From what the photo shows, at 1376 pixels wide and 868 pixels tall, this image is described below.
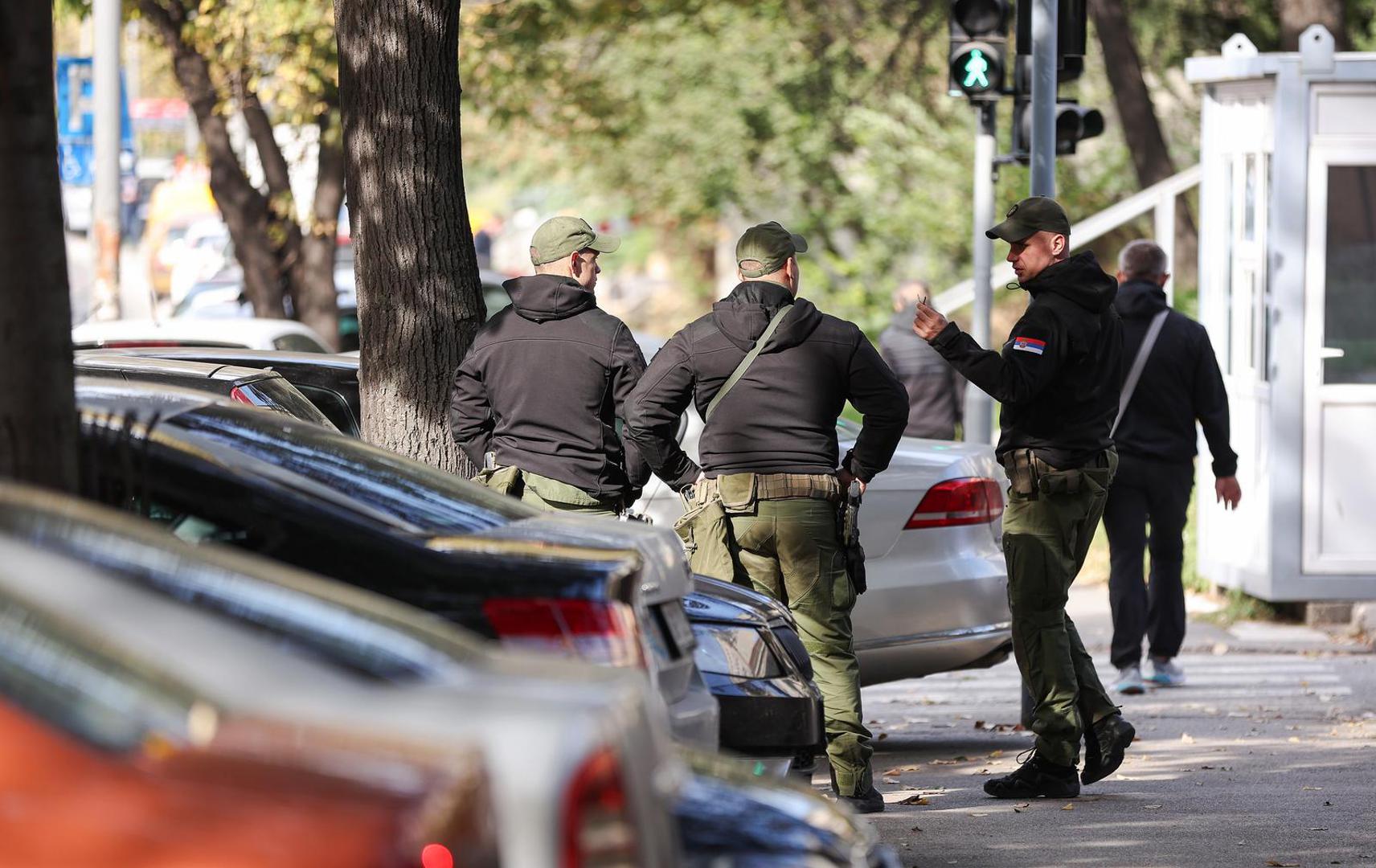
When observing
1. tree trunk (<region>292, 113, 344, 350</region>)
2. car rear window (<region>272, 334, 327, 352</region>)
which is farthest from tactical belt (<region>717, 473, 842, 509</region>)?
tree trunk (<region>292, 113, 344, 350</region>)

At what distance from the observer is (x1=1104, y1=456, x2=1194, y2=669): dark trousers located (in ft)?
31.5

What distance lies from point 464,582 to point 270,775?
177 centimetres

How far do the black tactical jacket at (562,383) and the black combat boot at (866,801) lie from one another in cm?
135

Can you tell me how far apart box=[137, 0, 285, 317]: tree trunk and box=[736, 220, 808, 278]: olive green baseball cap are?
10683 millimetres

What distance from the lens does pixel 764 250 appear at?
268 inches

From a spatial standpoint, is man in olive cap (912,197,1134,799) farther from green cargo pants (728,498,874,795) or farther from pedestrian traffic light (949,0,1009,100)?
pedestrian traffic light (949,0,1009,100)

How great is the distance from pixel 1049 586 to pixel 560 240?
2.14m

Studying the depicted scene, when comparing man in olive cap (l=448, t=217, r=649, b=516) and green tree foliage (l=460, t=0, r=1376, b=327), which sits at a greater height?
green tree foliage (l=460, t=0, r=1376, b=327)

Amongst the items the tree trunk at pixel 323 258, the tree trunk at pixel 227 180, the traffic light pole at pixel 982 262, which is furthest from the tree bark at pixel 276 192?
the traffic light pole at pixel 982 262

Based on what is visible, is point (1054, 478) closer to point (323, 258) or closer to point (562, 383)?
point (562, 383)

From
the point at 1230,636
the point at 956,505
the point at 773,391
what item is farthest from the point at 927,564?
the point at 1230,636

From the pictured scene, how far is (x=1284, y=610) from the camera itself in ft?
40.2

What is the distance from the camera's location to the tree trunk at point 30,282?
12.9 ft

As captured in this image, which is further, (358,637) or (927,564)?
(927,564)
